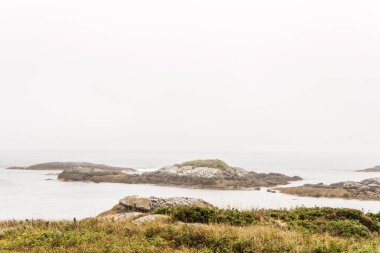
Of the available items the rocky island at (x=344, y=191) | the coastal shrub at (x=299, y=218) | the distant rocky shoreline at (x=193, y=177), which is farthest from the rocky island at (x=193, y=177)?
the coastal shrub at (x=299, y=218)

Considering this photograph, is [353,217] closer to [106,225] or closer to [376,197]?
[106,225]

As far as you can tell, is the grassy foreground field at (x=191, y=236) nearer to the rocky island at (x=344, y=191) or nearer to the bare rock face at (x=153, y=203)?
the bare rock face at (x=153, y=203)

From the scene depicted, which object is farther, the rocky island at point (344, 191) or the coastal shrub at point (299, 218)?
the rocky island at point (344, 191)

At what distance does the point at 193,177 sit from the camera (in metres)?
74.4

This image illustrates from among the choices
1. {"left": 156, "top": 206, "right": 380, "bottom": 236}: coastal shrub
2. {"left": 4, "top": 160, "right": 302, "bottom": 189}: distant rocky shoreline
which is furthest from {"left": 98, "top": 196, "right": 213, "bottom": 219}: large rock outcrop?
{"left": 4, "top": 160, "right": 302, "bottom": 189}: distant rocky shoreline

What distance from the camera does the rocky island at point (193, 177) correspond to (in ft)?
229

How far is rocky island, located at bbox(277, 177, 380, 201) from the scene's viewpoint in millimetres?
52325

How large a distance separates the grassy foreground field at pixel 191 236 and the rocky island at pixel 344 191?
1644 inches

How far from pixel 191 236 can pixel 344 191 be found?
50842 mm

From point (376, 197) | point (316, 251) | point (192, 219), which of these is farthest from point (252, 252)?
point (376, 197)

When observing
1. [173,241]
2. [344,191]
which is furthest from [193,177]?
[173,241]

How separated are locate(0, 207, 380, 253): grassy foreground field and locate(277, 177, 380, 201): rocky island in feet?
137

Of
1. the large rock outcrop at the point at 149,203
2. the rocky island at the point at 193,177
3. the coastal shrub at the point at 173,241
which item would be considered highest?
the coastal shrub at the point at 173,241

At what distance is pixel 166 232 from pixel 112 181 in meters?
65.4
